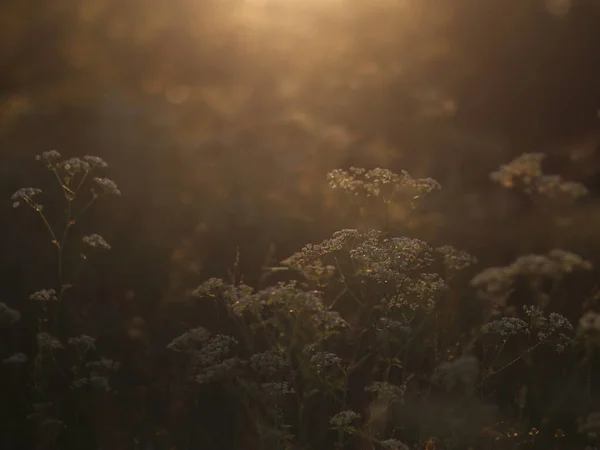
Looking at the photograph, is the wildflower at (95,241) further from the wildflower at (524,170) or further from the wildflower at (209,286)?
the wildflower at (524,170)

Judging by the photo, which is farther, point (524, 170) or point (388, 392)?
point (524, 170)

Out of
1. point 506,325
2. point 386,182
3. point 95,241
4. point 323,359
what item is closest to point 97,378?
point 95,241

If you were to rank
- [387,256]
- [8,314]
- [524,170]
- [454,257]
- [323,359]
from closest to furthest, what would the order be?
[323,359] < [387,256] < [8,314] < [454,257] < [524,170]

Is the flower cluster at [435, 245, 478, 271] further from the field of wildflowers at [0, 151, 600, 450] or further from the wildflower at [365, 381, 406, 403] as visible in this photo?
the wildflower at [365, 381, 406, 403]

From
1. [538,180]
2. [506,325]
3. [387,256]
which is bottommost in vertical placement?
[506,325]

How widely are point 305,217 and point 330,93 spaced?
1378mm

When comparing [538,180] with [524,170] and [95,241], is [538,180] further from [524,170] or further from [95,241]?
[95,241]

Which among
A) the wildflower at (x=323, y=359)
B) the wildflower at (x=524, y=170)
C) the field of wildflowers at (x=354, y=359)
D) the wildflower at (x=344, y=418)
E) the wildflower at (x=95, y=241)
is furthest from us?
the wildflower at (x=524, y=170)

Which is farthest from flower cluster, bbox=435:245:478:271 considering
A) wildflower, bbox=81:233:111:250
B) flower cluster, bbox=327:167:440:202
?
wildflower, bbox=81:233:111:250

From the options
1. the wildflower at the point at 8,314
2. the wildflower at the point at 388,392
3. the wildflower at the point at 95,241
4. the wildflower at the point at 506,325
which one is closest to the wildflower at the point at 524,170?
the wildflower at the point at 506,325

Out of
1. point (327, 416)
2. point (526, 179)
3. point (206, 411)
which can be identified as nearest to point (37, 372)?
point (206, 411)

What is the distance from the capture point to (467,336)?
446cm

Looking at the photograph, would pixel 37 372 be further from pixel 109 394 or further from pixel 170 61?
pixel 170 61

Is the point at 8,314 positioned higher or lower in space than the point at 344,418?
higher
